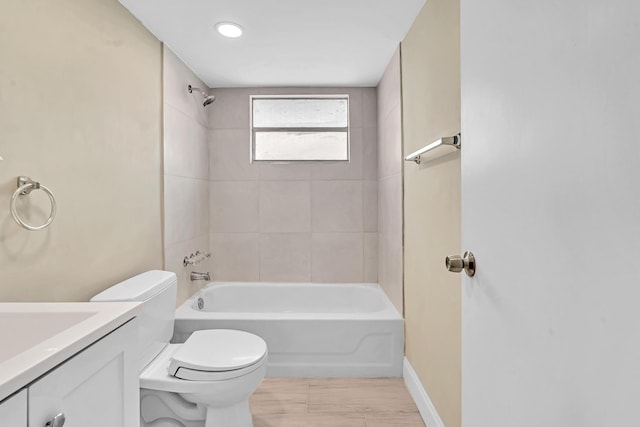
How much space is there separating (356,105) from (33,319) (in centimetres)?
281

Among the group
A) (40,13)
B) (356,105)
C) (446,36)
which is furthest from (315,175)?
(40,13)

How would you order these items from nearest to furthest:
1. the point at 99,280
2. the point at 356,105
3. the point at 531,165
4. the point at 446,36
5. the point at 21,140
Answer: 1. the point at 531,165
2. the point at 21,140
3. the point at 446,36
4. the point at 99,280
5. the point at 356,105

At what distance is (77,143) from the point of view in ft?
5.12

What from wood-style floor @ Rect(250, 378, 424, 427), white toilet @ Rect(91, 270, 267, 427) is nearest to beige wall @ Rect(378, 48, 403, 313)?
wood-style floor @ Rect(250, 378, 424, 427)

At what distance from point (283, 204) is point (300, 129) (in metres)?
0.71

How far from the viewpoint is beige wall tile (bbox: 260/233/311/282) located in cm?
328

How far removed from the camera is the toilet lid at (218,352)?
165cm

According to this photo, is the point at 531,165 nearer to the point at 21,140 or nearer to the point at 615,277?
the point at 615,277

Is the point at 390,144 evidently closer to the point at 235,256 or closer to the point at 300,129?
the point at 300,129

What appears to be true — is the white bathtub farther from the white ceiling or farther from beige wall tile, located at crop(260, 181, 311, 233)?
the white ceiling

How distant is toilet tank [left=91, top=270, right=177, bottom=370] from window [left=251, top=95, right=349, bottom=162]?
1.64 meters

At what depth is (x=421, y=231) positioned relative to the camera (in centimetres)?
201

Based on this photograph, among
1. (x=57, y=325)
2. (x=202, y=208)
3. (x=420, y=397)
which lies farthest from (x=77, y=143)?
(x=420, y=397)

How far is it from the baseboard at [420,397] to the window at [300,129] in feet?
6.08
